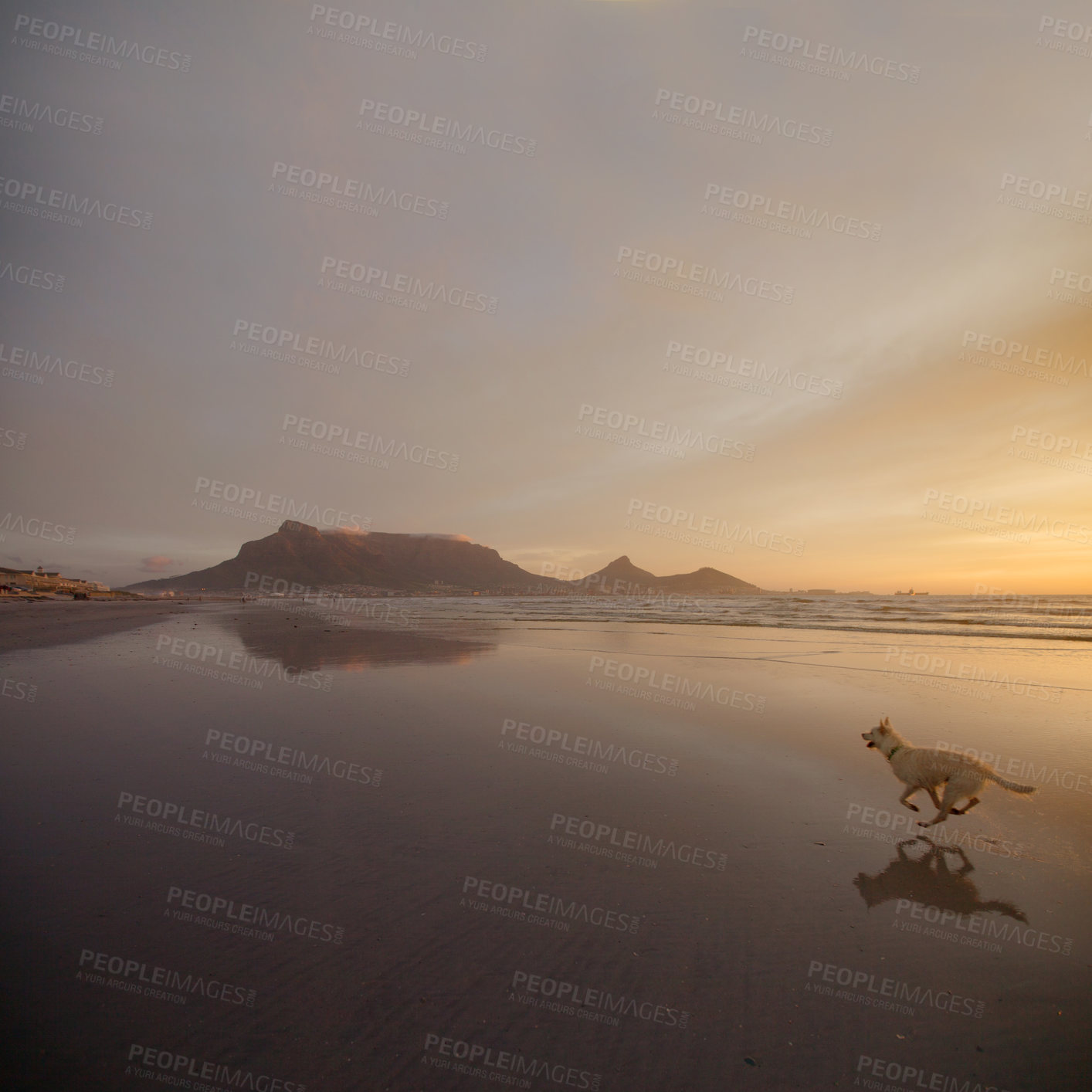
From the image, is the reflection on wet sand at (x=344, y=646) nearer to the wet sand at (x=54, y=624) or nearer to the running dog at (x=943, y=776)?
the wet sand at (x=54, y=624)

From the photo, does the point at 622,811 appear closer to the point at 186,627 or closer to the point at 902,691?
the point at 902,691

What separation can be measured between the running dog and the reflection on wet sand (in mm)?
11668

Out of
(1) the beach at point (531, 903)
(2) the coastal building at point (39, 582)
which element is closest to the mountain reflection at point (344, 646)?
(1) the beach at point (531, 903)

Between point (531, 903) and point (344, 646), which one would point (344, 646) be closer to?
point (344, 646)

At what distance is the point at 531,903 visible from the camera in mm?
4223

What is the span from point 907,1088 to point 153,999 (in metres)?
4.51

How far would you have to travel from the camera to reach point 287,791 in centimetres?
616

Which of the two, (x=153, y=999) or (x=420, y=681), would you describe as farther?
(x=420, y=681)

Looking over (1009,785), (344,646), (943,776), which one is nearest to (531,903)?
(943,776)

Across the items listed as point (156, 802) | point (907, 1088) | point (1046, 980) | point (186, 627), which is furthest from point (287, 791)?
point (186, 627)

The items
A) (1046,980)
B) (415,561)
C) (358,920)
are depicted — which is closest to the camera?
(1046,980)

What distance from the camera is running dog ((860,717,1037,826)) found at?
5.64 metres

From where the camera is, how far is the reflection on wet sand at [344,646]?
15594 mm

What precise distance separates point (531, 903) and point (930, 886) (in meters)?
3.63
